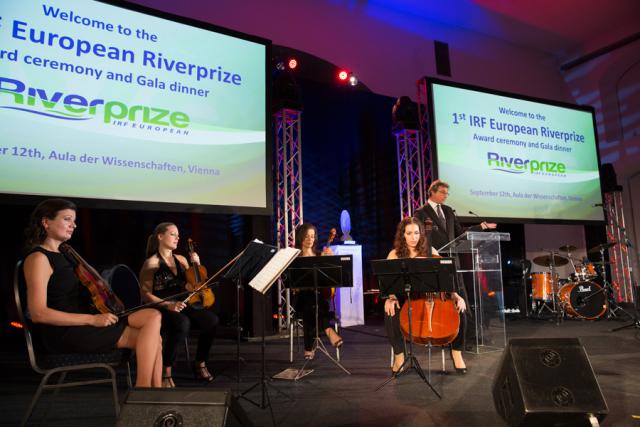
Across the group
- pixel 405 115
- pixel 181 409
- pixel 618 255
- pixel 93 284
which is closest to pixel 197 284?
pixel 93 284

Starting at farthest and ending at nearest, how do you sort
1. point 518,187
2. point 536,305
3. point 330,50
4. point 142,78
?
point 536,305 < point 330,50 < point 518,187 < point 142,78

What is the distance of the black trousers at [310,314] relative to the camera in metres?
4.63

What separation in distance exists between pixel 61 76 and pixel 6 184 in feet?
3.49

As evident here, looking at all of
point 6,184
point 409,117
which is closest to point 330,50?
point 409,117

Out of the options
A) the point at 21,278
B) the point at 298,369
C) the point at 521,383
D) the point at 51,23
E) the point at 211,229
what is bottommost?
the point at 298,369

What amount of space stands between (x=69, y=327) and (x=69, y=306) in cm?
16

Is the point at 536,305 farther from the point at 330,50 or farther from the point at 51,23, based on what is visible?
the point at 51,23

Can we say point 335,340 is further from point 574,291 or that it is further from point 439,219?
point 574,291

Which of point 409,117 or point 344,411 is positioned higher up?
point 409,117

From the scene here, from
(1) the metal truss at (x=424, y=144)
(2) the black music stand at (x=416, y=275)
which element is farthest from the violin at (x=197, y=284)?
(1) the metal truss at (x=424, y=144)

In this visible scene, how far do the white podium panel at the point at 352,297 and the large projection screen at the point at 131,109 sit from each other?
7.09 feet

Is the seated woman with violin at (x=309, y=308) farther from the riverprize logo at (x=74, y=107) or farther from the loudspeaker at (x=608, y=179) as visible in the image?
the loudspeaker at (x=608, y=179)

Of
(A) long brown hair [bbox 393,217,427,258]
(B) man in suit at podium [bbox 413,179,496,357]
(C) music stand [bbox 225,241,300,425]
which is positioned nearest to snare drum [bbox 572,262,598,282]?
(B) man in suit at podium [bbox 413,179,496,357]

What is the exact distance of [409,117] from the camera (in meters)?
7.14
